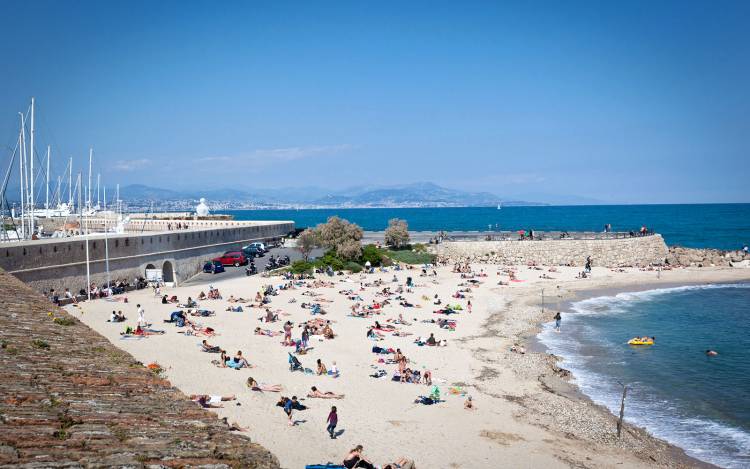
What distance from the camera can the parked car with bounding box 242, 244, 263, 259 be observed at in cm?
4029

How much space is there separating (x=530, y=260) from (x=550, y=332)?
75.4ft

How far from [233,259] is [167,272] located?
5612mm

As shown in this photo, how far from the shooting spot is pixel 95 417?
4.58m

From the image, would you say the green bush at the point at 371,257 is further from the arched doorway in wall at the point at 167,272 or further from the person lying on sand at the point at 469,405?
the person lying on sand at the point at 469,405

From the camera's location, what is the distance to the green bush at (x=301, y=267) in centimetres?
3650

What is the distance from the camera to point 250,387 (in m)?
15.5

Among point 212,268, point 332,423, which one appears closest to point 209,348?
point 332,423

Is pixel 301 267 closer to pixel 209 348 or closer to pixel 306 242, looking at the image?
pixel 306 242

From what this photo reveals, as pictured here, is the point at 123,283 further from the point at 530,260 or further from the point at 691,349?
the point at 530,260

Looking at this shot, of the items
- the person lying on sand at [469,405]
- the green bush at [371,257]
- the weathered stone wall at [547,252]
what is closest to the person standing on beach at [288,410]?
the person lying on sand at [469,405]

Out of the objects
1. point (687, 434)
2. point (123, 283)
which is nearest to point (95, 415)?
point (687, 434)

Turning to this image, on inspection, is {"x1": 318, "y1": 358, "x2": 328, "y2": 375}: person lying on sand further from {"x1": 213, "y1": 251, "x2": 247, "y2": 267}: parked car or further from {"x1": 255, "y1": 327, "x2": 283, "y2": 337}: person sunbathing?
{"x1": 213, "y1": 251, "x2": 247, "y2": 267}: parked car

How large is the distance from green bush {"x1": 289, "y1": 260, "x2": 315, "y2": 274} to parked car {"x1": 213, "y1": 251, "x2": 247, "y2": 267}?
10.6 feet

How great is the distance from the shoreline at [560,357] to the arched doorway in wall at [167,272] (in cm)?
1899
